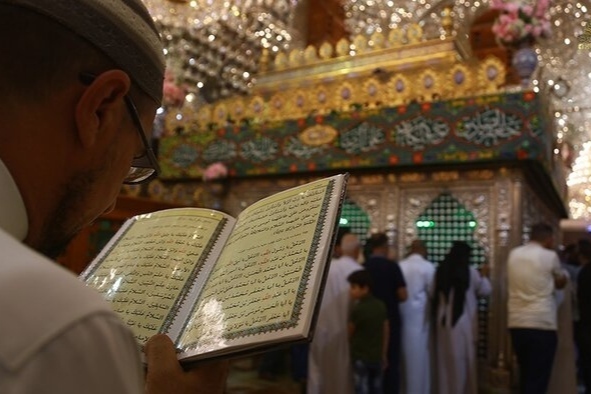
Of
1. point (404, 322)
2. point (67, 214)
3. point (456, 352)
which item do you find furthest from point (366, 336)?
point (67, 214)

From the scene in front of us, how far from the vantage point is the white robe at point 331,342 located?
3713mm

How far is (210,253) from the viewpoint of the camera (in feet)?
3.06

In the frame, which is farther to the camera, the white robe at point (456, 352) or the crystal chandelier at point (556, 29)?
the crystal chandelier at point (556, 29)

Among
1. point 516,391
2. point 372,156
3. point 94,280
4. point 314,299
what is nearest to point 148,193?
point 372,156

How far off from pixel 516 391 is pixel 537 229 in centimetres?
165

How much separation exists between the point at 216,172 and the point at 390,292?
2980 mm

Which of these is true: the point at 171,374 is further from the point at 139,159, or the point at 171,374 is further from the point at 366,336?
the point at 366,336

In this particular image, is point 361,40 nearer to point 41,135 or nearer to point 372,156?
point 372,156

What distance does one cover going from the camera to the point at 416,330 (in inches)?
155

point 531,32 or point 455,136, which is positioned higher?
point 531,32

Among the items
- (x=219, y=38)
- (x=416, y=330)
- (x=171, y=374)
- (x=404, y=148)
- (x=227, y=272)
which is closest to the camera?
(x=171, y=374)

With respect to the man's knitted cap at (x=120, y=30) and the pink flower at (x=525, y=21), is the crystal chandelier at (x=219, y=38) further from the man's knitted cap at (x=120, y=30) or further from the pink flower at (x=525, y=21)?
the man's knitted cap at (x=120, y=30)

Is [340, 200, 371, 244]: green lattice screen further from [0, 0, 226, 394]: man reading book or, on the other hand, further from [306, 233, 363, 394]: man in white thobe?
[0, 0, 226, 394]: man reading book

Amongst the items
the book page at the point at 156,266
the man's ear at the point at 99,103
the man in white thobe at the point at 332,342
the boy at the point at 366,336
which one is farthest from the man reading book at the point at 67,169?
the man in white thobe at the point at 332,342
